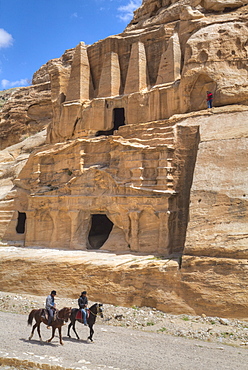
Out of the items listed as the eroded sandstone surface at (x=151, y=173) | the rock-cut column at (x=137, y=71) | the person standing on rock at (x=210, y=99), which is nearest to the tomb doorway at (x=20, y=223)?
the eroded sandstone surface at (x=151, y=173)

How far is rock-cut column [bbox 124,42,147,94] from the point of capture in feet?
80.9

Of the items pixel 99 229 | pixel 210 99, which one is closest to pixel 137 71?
pixel 210 99

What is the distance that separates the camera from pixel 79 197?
20.3 meters

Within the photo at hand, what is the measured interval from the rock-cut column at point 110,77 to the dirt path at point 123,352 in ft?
58.1

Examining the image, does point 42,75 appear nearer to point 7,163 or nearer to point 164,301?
point 7,163

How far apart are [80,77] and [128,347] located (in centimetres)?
2070

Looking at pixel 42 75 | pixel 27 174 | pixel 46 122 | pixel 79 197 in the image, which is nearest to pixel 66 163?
pixel 79 197

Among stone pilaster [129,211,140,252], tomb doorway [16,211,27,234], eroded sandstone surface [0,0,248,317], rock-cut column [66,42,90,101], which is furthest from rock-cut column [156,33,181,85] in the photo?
tomb doorway [16,211,27,234]

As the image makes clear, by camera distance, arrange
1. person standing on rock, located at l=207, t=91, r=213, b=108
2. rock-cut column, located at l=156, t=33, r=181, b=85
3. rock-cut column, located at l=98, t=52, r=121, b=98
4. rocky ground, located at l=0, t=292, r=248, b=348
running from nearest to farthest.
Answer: rocky ground, located at l=0, t=292, r=248, b=348, person standing on rock, located at l=207, t=91, r=213, b=108, rock-cut column, located at l=156, t=33, r=181, b=85, rock-cut column, located at l=98, t=52, r=121, b=98

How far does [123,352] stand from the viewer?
35.0 feet

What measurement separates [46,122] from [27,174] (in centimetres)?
1490

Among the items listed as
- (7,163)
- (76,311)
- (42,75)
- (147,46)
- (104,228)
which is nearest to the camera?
(76,311)

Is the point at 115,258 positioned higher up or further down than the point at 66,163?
further down

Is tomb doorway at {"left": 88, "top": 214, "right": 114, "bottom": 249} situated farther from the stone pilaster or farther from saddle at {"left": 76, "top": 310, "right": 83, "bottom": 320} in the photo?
saddle at {"left": 76, "top": 310, "right": 83, "bottom": 320}
